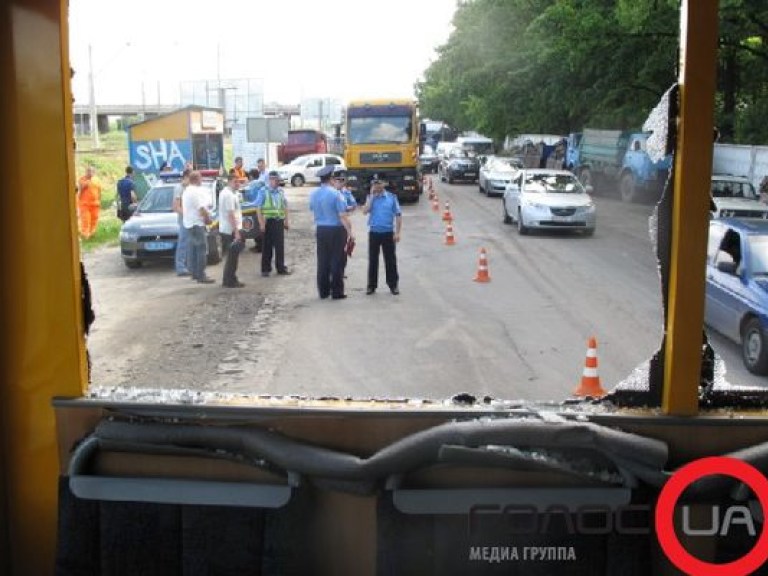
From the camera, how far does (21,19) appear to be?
2.11 m

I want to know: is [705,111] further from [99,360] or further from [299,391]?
[99,360]

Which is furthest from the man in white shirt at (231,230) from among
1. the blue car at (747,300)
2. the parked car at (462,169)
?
the parked car at (462,169)

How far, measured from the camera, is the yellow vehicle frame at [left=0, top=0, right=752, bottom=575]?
2000 millimetres

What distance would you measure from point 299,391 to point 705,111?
6252 millimetres

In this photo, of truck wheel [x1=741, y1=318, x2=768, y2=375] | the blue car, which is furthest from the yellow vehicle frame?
truck wheel [x1=741, y1=318, x2=768, y2=375]

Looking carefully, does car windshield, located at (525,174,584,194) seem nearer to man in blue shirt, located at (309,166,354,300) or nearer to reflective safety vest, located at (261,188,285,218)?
reflective safety vest, located at (261,188,285,218)

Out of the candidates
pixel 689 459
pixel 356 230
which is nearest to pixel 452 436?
pixel 689 459

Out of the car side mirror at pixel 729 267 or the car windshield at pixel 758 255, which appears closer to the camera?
the car side mirror at pixel 729 267

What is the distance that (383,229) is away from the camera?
12.8m

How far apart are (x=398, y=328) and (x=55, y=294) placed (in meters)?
8.60

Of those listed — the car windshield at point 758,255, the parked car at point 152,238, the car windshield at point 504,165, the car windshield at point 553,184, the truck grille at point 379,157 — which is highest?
the truck grille at point 379,157

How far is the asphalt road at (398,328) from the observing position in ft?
27.2

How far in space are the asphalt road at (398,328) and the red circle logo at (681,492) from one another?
3017 mm

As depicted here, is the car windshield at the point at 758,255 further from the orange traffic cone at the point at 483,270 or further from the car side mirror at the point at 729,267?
the orange traffic cone at the point at 483,270
